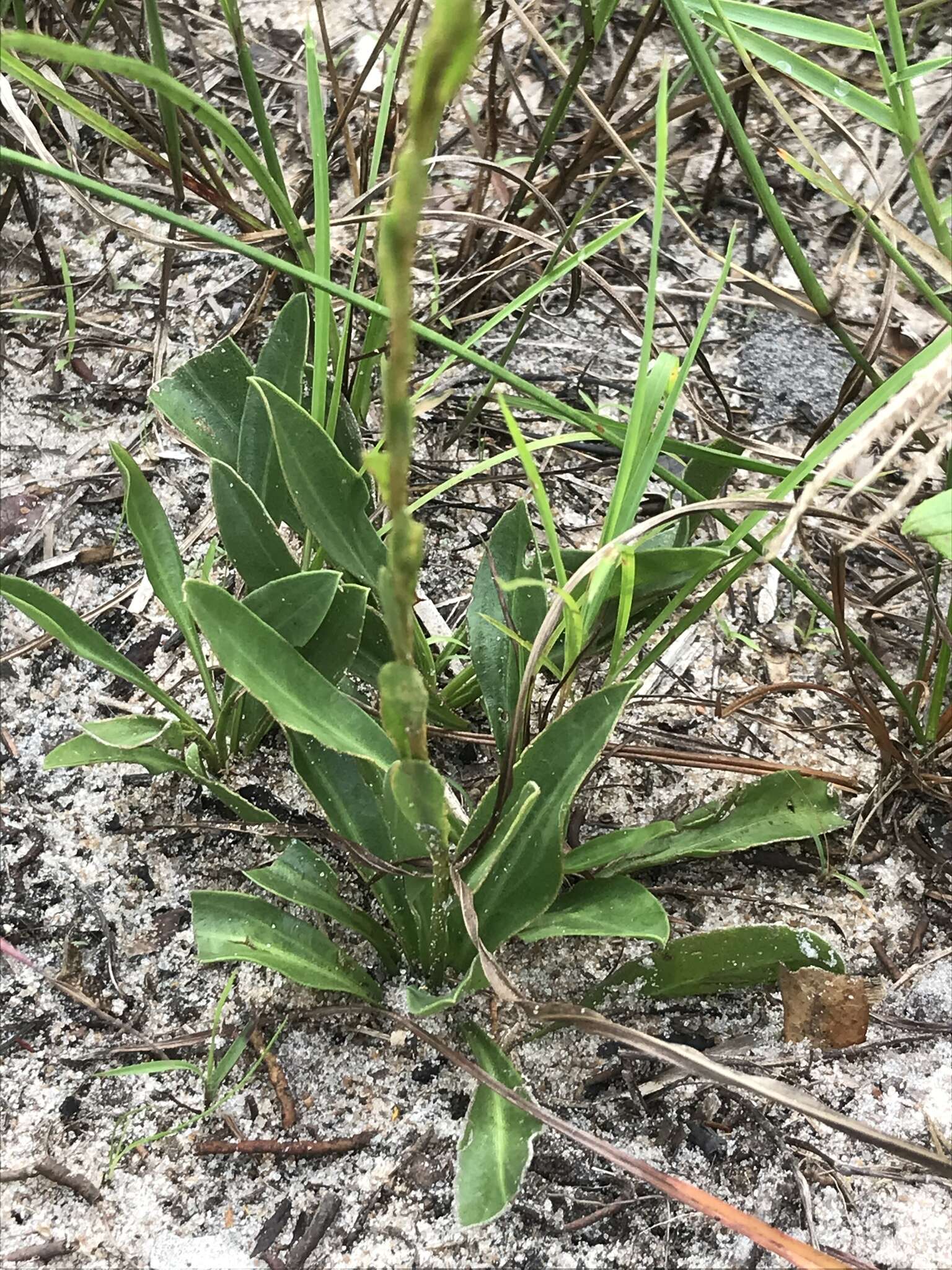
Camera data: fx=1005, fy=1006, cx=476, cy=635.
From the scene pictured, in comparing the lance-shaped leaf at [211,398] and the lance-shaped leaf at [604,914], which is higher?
the lance-shaped leaf at [211,398]

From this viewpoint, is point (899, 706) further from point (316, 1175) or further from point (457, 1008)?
point (316, 1175)

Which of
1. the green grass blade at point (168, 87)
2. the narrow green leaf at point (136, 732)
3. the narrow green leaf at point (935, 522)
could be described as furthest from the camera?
the narrow green leaf at point (136, 732)

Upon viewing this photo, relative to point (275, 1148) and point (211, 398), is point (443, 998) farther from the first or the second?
point (211, 398)

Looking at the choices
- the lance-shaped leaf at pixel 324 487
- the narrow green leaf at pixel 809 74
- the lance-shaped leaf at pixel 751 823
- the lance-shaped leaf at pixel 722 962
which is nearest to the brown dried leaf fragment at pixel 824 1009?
the lance-shaped leaf at pixel 722 962

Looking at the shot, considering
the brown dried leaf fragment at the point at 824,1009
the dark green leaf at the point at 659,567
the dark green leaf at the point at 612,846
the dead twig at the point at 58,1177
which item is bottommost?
the brown dried leaf fragment at the point at 824,1009

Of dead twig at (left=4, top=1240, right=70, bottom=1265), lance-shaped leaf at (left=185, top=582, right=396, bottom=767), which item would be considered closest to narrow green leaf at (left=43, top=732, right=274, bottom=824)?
lance-shaped leaf at (left=185, top=582, right=396, bottom=767)

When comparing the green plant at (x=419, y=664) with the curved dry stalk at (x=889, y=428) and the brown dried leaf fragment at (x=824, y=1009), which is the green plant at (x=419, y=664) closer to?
the brown dried leaf fragment at (x=824, y=1009)

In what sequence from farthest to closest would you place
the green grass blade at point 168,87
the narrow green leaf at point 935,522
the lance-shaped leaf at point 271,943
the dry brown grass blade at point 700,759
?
the dry brown grass blade at point 700,759
the lance-shaped leaf at point 271,943
the narrow green leaf at point 935,522
the green grass blade at point 168,87

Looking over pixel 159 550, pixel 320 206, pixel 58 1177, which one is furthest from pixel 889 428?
pixel 58 1177
